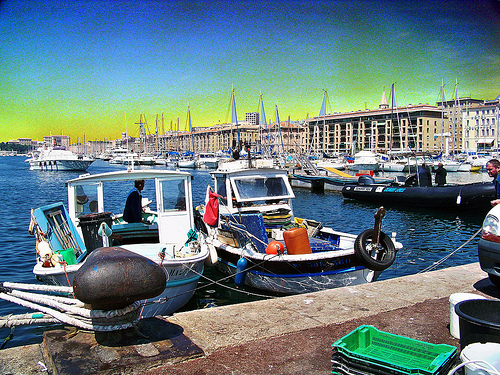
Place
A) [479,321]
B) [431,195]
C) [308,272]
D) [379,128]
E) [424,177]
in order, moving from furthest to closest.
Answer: [379,128]
[424,177]
[431,195]
[308,272]
[479,321]

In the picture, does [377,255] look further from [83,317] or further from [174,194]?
[83,317]

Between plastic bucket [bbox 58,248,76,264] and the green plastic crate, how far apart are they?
6371 mm

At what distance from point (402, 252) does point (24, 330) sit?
13.1 meters

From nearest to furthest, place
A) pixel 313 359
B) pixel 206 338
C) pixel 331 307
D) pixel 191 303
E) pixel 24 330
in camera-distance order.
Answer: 1. pixel 313 359
2. pixel 206 338
3. pixel 331 307
4. pixel 24 330
5. pixel 191 303

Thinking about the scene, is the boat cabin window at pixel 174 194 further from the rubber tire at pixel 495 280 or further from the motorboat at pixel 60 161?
the motorboat at pixel 60 161

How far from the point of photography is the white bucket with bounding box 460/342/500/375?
298 centimetres

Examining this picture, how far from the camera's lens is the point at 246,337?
488 cm

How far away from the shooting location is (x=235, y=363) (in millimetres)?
4227

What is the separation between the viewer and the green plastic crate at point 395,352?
3.38 m

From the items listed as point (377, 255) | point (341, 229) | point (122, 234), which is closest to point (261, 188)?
point (122, 234)

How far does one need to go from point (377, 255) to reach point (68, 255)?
6269 mm

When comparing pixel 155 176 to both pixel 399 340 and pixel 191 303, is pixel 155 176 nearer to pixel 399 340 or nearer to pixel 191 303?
pixel 191 303

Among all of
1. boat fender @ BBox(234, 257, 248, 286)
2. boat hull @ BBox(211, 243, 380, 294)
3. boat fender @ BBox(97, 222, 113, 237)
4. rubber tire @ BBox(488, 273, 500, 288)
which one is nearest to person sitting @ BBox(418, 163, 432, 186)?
boat hull @ BBox(211, 243, 380, 294)

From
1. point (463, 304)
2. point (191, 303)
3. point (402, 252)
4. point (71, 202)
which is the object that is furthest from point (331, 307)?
point (402, 252)
